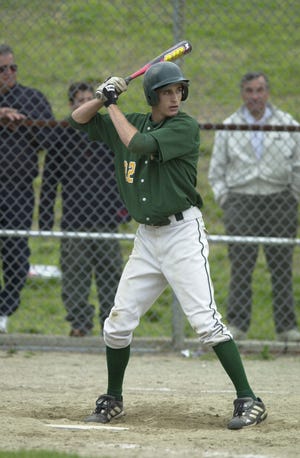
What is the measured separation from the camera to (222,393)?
6.00 metres

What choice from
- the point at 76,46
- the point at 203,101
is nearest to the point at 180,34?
the point at 76,46

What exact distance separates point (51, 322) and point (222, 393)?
2.79 metres

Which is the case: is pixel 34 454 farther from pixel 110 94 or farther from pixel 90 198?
pixel 90 198

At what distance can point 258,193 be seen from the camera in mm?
7605

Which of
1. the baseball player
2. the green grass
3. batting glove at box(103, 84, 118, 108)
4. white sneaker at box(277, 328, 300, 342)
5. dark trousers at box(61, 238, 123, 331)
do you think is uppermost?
batting glove at box(103, 84, 118, 108)

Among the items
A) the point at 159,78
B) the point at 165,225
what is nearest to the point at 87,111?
the point at 159,78

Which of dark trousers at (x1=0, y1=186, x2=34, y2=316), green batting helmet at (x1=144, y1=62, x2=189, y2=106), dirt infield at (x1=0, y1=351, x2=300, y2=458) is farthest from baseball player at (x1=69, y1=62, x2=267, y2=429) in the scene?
dark trousers at (x1=0, y1=186, x2=34, y2=316)

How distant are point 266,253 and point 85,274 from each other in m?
1.42

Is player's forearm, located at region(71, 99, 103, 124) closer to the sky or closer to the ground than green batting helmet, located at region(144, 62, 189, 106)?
closer to the ground

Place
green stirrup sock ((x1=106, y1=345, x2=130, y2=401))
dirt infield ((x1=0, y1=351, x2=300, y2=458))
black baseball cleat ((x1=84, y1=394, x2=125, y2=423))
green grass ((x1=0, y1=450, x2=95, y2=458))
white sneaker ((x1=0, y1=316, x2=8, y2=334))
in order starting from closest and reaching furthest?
green grass ((x1=0, y1=450, x2=95, y2=458))
dirt infield ((x1=0, y1=351, x2=300, y2=458))
black baseball cleat ((x1=84, y1=394, x2=125, y2=423))
green stirrup sock ((x1=106, y1=345, x2=130, y2=401))
white sneaker ((x1=0, y1=316, x2=8, y2=334))

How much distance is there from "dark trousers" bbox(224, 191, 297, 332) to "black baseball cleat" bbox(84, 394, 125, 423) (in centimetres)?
245

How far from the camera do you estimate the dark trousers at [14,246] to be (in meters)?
7.41

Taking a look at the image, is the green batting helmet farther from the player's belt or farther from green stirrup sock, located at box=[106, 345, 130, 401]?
green stirrup sock, located at box=[106, 345, 130, 401]

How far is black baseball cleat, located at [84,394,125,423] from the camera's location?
5.12 m
